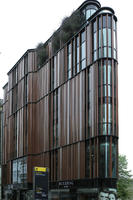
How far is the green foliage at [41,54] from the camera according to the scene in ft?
169

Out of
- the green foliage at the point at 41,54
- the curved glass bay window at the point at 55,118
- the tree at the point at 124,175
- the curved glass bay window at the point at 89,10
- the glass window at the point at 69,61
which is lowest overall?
the tree at the point at 124,175

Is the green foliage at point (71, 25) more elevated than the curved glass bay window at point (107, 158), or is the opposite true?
the green foliage at point (71, 25)

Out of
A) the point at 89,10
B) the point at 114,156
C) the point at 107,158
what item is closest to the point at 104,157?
the point at 107,158

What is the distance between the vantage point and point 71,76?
4281 centimetres

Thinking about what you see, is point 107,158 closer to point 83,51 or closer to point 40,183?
point 40,183

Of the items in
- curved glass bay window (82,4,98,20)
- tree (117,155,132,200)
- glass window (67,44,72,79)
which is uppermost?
curved glass bay window (82,4,98,20)

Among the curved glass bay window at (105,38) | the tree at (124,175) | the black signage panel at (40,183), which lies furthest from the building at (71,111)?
the tree at (124,175)

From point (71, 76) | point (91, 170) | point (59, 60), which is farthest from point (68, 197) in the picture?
point (59, 60)

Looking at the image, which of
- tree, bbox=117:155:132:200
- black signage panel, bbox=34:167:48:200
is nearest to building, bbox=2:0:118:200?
black signage panel, bbox=34:167:48:200

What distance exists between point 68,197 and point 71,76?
42.1 feet

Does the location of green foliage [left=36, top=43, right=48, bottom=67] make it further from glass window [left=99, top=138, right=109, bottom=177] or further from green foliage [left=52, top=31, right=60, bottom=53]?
glass window [left=99, top=138, right=109, bottom=177]

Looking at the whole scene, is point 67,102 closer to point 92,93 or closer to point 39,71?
point 92,93

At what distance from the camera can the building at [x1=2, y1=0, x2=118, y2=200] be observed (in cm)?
3666

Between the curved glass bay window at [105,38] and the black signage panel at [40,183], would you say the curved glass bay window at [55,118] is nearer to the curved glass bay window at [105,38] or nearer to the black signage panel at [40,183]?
the curved glass bay window at [105,38]
